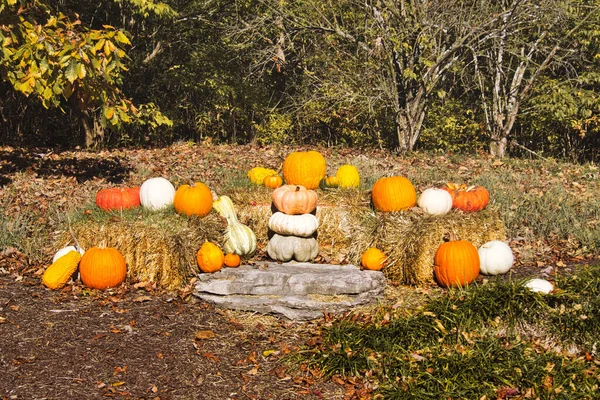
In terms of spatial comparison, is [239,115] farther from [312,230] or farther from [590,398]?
[590,398]

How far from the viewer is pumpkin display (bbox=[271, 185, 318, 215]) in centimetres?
691

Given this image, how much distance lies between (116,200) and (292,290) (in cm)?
243

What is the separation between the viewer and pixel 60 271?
6.27 metres

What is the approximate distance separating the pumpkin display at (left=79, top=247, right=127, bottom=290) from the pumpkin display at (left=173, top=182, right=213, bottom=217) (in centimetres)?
89

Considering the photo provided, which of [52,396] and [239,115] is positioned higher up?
[239,115]

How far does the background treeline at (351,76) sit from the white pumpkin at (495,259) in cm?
667

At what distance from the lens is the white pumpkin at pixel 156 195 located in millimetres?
7105

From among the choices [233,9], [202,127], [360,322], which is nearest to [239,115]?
[202,127]

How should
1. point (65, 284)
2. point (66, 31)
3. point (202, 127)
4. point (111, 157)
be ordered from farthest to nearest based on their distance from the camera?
point (202, 127), point (111, 157), point (66, 31), point (65, 284)

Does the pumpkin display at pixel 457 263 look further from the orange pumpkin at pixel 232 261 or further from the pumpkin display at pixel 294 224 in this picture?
the orange pumpkin at pixel 232 261

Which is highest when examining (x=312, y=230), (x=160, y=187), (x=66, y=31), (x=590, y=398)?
(x=66, y=31)

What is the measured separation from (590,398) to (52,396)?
3419mm

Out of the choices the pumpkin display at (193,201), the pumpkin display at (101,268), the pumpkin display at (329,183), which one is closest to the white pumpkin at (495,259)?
the pumpkin display at (329,183)

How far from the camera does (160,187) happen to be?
7.12 m
